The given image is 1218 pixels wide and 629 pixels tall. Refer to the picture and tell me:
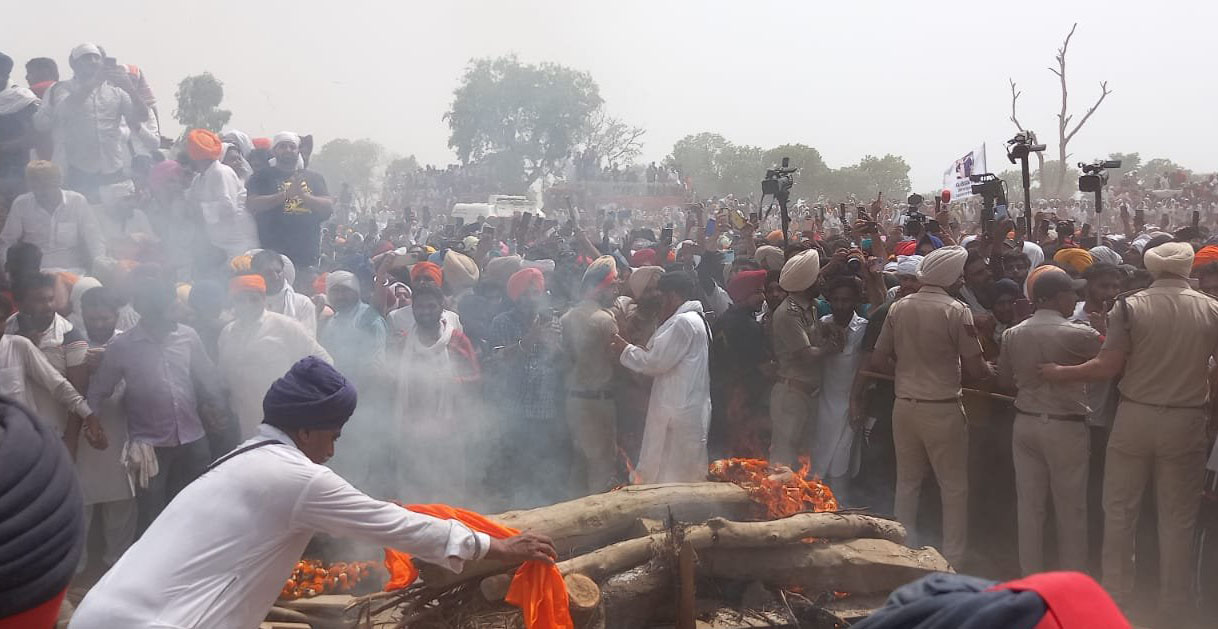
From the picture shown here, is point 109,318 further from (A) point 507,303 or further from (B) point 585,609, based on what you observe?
(B) point 585,609

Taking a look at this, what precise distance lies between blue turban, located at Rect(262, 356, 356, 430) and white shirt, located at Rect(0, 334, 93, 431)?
3.53 m

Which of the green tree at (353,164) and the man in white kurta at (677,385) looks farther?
the green tree at (353,164)

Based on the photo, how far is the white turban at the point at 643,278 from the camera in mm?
7133

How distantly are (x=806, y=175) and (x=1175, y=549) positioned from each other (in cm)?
4831

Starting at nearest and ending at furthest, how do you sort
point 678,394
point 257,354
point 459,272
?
1. point 678,394
2. point 257,354
3. point 459,272

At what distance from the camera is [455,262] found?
9.09 m

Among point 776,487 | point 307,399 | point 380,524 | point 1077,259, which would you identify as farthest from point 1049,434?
point 307,399

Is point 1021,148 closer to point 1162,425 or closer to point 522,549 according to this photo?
point 1162,425

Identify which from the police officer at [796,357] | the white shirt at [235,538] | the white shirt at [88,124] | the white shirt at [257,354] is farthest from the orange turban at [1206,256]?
the white shirt at [88,124]

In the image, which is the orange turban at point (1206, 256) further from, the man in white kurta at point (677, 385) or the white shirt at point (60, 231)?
the white shirt at point (60, 231)

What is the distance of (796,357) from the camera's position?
7.27m

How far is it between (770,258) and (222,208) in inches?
210

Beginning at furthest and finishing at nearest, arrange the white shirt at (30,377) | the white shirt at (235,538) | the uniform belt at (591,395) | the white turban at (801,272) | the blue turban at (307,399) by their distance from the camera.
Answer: the uniform belt at (591,395), the white turban at (801,272), the white shirt at (30,377), the blue turban at (307,399), the white shirt at (235,538)

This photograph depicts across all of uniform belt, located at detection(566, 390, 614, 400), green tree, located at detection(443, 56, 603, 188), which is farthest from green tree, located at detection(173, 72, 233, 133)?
green tree, located at detection(443, 56, 603, 188)
